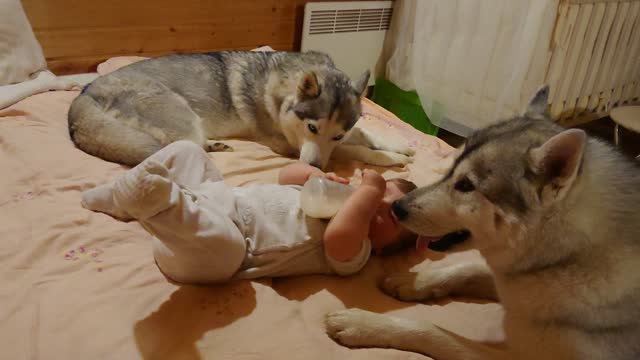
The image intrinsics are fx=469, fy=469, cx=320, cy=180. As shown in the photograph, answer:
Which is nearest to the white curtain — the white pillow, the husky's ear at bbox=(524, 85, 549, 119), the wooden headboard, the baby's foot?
the wooden headboard

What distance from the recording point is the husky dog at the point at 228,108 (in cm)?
212

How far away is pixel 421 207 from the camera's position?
131 centimetres

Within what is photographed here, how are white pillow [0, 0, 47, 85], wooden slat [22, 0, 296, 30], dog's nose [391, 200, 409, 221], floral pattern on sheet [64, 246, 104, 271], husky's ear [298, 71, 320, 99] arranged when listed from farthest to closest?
wooden slat [22, 0, 296, 30] < white pillow [0, 0, 47, 85] < husky's ear [298, 71, 320, 99] < floral pattern on sheet [64, 246, 104, 271] < dog's nose [391, 200, 409, 221]

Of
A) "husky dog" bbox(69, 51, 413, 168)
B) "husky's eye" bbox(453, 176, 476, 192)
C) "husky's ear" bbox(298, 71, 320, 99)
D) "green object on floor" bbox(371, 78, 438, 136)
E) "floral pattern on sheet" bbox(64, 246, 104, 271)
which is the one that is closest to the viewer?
"husky's eye" bbox(453, 176, 476, 192)

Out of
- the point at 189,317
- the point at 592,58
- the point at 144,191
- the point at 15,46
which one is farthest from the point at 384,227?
the point at 592,58

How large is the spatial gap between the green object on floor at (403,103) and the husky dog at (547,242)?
2690 mm

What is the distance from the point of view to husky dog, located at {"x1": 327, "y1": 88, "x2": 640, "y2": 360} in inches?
44.3

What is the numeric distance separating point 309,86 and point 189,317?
141 centimetres

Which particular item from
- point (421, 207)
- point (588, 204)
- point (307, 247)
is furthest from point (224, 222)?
point (588, 204)

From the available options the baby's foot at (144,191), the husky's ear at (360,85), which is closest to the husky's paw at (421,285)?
the baby's foot at (144,191)

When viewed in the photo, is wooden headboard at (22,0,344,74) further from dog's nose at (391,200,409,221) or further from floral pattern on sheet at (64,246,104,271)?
dog's nose at (391,200,409,221)

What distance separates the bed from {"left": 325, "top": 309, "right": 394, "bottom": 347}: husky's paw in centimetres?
3

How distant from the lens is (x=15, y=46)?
8.28ft

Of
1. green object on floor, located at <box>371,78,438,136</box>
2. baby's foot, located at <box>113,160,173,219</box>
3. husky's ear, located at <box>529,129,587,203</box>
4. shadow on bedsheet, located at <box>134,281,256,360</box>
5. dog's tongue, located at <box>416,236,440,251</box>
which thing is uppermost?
husky's ear, located at <box>529,129,587,203</box>
